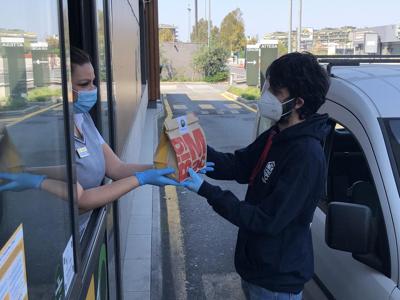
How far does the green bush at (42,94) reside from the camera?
1.20 meters

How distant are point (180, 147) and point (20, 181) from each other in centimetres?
116

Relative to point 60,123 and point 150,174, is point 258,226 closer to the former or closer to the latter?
point 150,174

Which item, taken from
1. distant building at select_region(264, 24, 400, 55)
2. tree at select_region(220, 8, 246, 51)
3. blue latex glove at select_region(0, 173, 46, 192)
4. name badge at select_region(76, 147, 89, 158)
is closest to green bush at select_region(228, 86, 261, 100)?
distant building at select_region(264, 24, 400, 55)

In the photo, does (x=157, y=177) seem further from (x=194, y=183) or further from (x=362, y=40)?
(x=362, y=40)

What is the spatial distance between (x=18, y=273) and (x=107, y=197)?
1.10m

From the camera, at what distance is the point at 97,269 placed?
7.52ft

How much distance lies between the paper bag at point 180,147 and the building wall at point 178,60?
44496 millimetres

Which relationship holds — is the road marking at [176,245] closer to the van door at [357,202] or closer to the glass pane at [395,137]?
the van door at [357,202]

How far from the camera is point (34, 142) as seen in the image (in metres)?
1.25

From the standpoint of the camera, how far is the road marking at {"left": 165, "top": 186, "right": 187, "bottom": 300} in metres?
4.45

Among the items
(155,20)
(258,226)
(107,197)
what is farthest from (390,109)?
(155,20)

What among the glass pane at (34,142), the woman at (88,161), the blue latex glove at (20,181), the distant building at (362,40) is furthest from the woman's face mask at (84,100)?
the distant building at (362,40)

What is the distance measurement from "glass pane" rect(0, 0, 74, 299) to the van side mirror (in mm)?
1114

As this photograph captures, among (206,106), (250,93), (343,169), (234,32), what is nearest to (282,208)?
(343,169)
